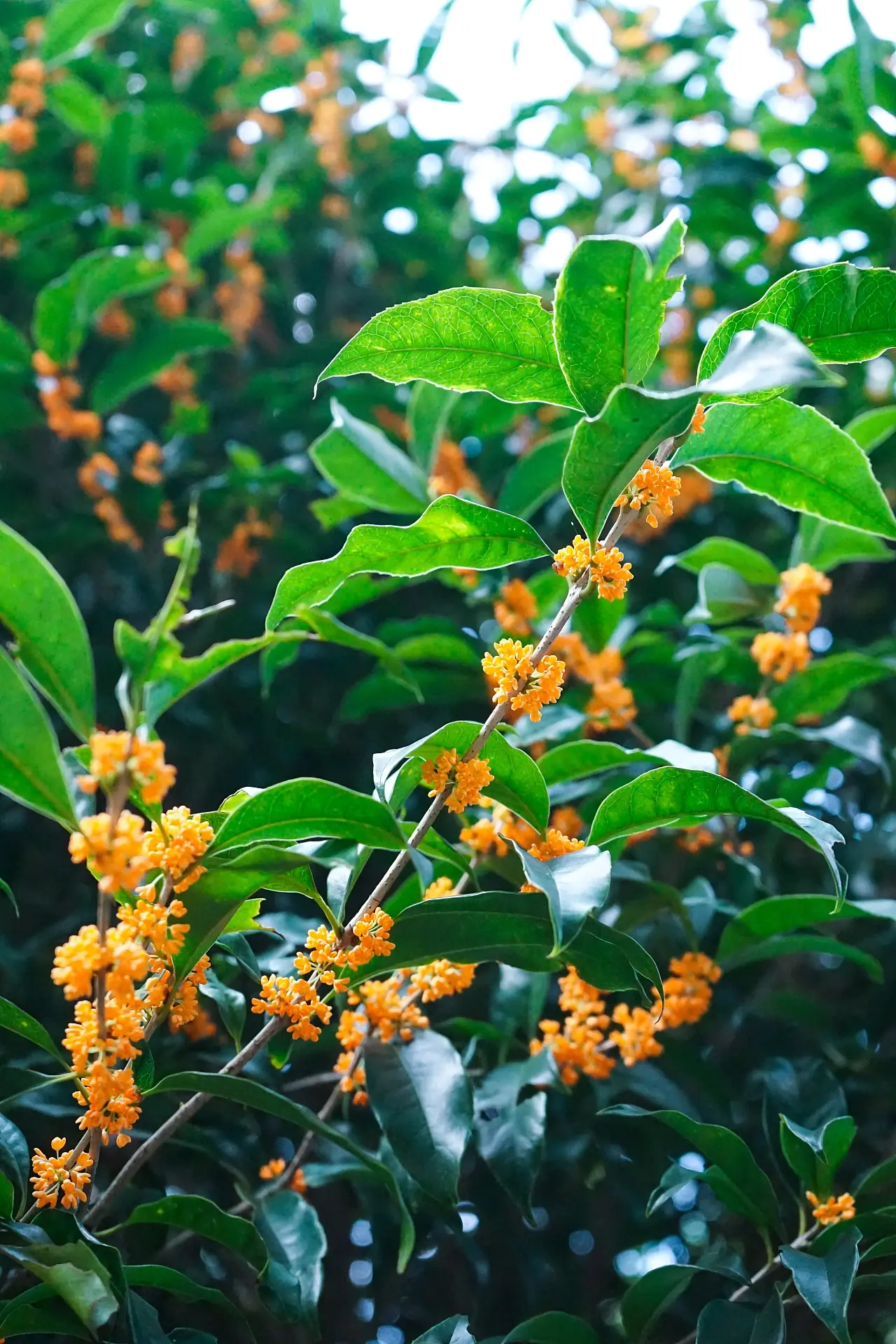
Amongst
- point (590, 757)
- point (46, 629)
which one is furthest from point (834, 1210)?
point (46, 629)

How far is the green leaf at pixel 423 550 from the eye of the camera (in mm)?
1203

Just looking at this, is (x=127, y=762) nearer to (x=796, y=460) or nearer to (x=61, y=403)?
(x=796, y=460)

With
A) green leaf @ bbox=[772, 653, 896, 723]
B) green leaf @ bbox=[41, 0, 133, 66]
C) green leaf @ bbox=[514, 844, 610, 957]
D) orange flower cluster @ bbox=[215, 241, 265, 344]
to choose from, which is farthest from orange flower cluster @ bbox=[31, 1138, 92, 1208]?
green leaf @ bbox=[41, 0, 133, 66]

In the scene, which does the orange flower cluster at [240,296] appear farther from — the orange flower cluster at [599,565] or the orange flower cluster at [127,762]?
the orange flower cluster at [127,762]

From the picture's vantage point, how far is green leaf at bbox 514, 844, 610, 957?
98cm

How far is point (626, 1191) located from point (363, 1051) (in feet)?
2.46

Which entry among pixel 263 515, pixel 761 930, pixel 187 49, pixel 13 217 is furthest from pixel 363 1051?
pixel 187 49

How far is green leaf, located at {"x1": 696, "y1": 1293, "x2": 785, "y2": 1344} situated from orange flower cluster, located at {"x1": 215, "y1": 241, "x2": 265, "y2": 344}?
8.04ft

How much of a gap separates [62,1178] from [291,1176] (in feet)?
1.55

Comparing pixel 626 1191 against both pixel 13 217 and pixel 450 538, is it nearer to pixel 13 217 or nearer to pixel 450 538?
pixel 450 538

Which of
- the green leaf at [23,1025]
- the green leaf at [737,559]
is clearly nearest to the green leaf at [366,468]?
the green leaf at [737,559]

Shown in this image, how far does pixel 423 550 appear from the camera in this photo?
48.7 inches

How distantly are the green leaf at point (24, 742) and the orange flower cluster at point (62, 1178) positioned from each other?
0.38 m

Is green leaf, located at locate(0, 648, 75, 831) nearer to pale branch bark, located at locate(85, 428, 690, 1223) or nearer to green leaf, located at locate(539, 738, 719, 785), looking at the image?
pale branch bark, located at locate(85, 428, 690, 1223)
